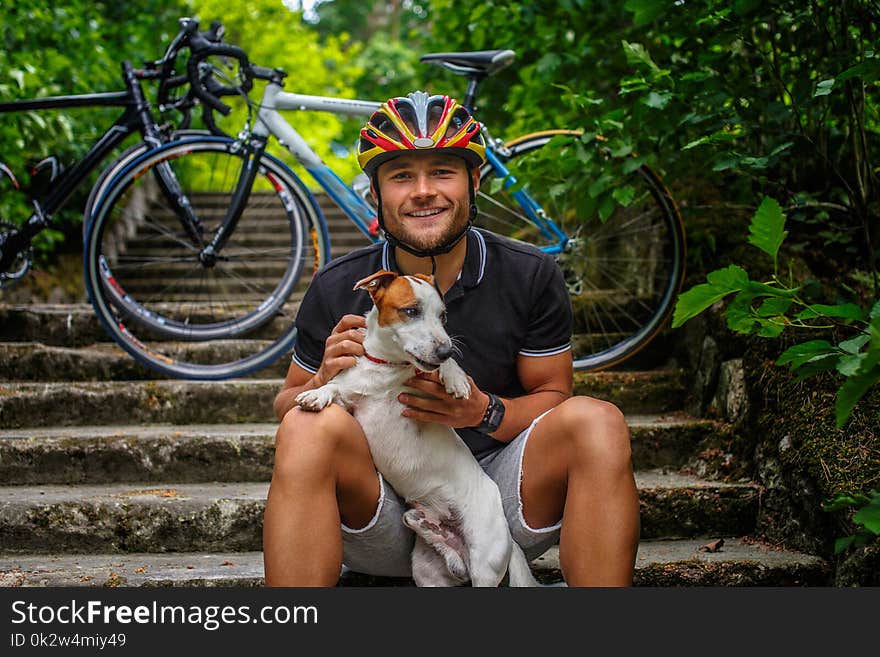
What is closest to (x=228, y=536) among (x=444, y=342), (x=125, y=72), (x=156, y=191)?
(x=444, y=342)

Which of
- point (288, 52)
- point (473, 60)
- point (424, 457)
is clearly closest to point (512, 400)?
point (424, 457)

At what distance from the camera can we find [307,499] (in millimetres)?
1866

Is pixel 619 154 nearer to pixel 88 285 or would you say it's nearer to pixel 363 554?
pixel 363 554

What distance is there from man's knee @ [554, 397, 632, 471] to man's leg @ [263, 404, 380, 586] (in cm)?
53

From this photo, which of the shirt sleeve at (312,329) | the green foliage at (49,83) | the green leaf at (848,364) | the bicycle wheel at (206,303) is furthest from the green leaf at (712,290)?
the green foliage at (49,83)

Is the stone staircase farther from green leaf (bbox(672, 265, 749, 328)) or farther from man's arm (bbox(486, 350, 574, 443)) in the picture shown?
green leaf (bbox(672, 265, 749, 328))

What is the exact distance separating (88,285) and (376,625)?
91.7 inches

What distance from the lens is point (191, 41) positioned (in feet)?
12.2

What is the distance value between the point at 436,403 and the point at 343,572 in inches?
28.0

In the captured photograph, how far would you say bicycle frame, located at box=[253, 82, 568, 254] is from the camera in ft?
12.0

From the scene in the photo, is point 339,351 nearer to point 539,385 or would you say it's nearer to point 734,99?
point 539,385

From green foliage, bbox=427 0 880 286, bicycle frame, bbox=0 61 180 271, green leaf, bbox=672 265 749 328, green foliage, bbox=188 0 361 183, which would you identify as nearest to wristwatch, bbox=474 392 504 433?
green leaf, bbox=672 265 749 328

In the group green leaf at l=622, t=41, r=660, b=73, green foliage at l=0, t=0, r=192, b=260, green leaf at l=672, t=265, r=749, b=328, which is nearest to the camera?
green leaf at l=672, t=265, r=749, b=328

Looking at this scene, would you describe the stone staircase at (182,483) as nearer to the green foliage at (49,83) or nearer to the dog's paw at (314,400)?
the dog's paw at (314,400)
